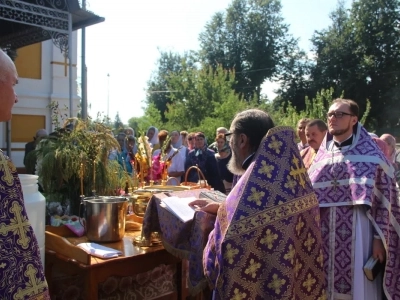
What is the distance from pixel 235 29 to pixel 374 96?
50.4 feet

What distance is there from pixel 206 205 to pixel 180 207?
20cm

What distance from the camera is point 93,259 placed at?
2.37 m

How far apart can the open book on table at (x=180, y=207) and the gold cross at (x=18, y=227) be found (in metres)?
1.17

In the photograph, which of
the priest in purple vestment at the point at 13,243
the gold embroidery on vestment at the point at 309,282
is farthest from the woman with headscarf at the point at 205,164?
the priest in purple vestment at the point at 13,243

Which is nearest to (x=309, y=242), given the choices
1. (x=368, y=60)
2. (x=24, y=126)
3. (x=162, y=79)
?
(x=24, y=126)

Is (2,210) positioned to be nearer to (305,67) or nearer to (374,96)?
(374,96)

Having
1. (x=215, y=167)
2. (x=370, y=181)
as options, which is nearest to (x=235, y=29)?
(x=215, y=167)

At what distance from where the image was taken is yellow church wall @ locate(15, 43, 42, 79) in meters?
10.8

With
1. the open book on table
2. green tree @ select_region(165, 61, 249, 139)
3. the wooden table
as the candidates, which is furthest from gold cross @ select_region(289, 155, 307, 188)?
green tree @ select_region(165, 61, 249, 139)

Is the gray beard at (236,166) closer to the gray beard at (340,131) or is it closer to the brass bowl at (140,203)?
the brass bowl at (140,203)

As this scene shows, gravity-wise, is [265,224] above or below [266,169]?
below

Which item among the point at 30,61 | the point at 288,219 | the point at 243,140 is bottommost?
the point at 288,219

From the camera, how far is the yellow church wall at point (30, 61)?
35.3 feet

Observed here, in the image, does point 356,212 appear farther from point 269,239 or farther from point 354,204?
point 269,239
